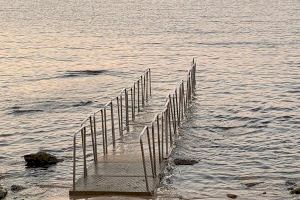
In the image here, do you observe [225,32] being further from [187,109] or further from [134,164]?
[134,164]

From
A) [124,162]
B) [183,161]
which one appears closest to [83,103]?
[183,161]

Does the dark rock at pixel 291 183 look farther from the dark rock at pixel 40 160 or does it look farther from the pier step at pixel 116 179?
the dark rock at pixel 40 160

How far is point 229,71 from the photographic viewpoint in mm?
57125

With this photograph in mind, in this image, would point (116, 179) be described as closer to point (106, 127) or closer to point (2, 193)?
point (2, 193)

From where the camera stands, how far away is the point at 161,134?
86.9 feet

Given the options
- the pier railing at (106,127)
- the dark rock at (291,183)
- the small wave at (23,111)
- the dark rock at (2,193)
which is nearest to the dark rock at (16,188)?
the dark rock at (2,193)

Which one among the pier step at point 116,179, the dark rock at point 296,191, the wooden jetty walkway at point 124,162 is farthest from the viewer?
the dark rock at point 296,191

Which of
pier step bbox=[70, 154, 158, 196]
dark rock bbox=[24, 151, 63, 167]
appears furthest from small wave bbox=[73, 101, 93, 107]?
pier step bbox=[70, 154, 158, 196]

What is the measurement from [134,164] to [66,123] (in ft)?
43.2

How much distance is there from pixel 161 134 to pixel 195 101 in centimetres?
1506

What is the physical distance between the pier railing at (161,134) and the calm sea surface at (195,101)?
646 millimetres

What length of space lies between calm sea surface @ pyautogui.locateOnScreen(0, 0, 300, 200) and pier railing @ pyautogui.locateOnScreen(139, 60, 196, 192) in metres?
0.65

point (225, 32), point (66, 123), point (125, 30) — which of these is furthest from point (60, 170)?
point (125, 30)

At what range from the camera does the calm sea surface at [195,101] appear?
953 inches
